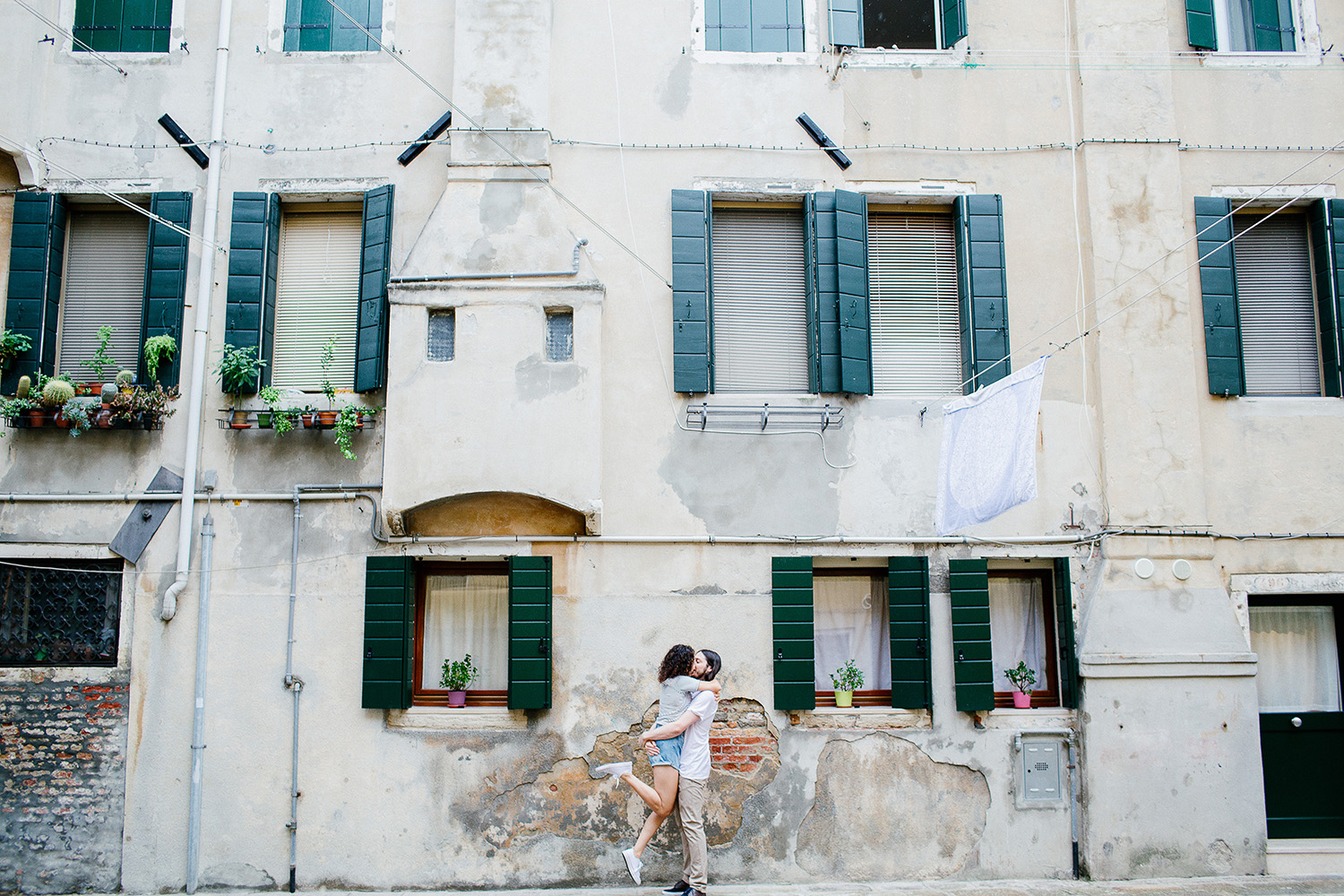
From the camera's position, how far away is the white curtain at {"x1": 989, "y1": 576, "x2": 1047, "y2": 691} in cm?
753

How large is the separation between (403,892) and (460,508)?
3.00 m

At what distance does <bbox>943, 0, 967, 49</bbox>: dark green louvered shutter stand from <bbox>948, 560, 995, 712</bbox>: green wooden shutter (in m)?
4.64

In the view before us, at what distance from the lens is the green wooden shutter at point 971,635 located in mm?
7059

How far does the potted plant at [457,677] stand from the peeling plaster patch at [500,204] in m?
3.60

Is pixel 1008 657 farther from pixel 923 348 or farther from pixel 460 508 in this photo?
pixel 460 508

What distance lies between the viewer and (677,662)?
621cm

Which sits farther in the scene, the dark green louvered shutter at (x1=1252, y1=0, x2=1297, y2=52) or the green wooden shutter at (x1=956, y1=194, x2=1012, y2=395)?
the dark green louvered shutter at (x1=1252, y1=0, x2=1297, y2=52)

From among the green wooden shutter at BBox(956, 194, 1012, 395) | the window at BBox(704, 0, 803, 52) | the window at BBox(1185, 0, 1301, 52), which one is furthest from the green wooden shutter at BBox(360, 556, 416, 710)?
the window at BBox(1185, 0, 1301, 52)

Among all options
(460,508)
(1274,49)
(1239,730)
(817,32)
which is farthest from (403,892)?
(1274,49)

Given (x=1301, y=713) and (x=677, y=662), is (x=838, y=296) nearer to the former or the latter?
(x=677, y=662)

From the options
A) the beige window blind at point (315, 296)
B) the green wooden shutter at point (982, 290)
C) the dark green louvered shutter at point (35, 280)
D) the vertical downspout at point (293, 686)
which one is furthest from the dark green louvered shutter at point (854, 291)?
the dark green louvered shutter at point (35, 280)

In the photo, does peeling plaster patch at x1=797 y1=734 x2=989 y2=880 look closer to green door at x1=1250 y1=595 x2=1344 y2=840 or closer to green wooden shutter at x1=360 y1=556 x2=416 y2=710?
green door at x1=1250 y1=595 x2=1344 y2=840

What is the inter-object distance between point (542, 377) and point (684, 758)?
10.0 feet

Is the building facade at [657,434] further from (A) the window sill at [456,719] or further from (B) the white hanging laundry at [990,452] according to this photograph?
(B) the white hanging laundry at [990,452]
